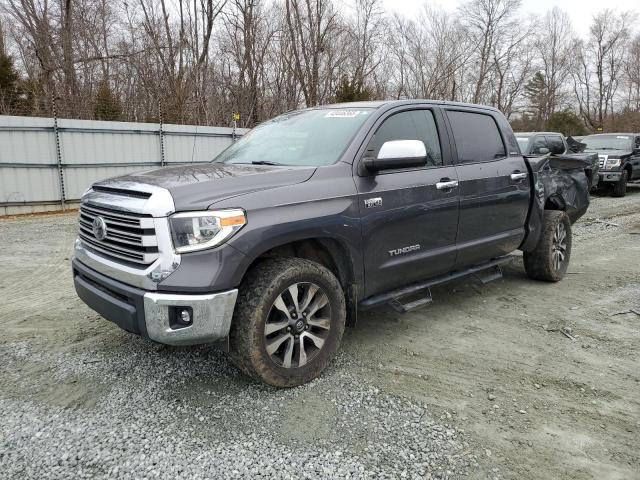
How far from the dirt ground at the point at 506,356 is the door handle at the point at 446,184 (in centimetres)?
122

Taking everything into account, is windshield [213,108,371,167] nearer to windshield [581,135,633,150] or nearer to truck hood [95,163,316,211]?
truck hood [95,163,316,211]

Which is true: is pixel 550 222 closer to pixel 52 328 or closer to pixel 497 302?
pixel 497 302

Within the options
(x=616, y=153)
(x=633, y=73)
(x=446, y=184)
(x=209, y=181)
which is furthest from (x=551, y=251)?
(x=633, y=73)

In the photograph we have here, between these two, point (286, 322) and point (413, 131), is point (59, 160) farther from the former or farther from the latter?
point (286, 322)

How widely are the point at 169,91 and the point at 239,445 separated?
18515 millimetres

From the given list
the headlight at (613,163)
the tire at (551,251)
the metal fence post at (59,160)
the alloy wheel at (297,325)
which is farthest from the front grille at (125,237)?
the headlight at (613,163)

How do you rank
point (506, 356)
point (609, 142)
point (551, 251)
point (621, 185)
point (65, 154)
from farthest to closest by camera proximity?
point (609, 142), point (621, 185), point (65, 154), point (551, 251), point (506, 356)

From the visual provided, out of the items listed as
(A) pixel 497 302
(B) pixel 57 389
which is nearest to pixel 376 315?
(A) pixel 497 302

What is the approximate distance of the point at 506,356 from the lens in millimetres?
3613

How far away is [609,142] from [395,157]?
1483 cm

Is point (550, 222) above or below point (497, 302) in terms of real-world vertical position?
above

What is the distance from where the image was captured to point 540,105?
1785 inches

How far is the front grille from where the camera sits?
270 centimetres

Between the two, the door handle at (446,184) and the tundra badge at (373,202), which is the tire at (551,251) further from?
the tundra badge at (373,202)
